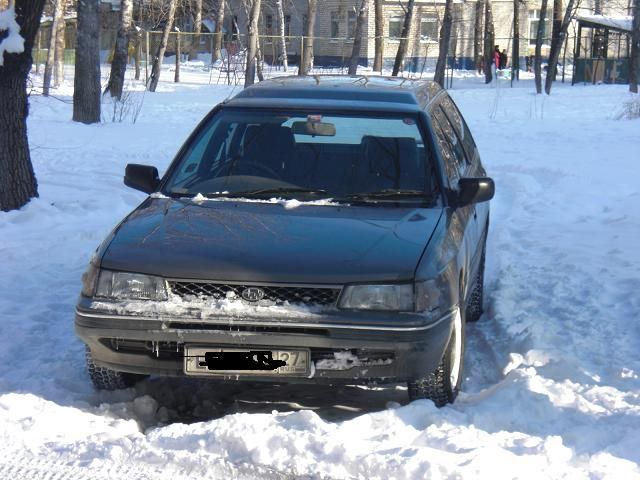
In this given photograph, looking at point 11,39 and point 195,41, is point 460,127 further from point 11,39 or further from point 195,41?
point 195,41

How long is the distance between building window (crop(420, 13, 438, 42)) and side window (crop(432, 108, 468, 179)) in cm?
4994

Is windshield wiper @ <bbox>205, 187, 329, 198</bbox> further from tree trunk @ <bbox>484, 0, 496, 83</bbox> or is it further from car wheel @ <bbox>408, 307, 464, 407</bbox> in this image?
tree trunk @ <bbox>484, 0, 496, 83</bbox>

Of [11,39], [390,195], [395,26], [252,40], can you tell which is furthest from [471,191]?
[395,26]

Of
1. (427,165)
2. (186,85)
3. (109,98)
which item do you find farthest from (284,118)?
(186,85)

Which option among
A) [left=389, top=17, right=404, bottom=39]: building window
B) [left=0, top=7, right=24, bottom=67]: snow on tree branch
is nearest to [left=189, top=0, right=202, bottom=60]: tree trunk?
[left=389, top=17, right=404, bottom=39]: building window

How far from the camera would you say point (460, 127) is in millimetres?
7379

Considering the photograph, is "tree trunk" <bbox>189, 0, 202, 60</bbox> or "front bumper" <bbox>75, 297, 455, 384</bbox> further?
"tree trunk" <bbox>189, 0, 202, 60</bbox>

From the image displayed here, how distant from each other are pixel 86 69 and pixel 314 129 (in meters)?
14.2

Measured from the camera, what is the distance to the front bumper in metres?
4.52

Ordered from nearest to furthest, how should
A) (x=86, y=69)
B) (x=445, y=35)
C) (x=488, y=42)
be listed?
(x=86, y=69)
(x=445, y=35)
(x=488, y=42)

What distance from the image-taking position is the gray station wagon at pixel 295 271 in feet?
15.0

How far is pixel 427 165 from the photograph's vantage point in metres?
5.80

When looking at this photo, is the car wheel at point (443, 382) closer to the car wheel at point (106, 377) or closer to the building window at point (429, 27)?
the car wheel at point (106, 377)

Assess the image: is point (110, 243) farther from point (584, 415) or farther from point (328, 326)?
point (584, 415)
